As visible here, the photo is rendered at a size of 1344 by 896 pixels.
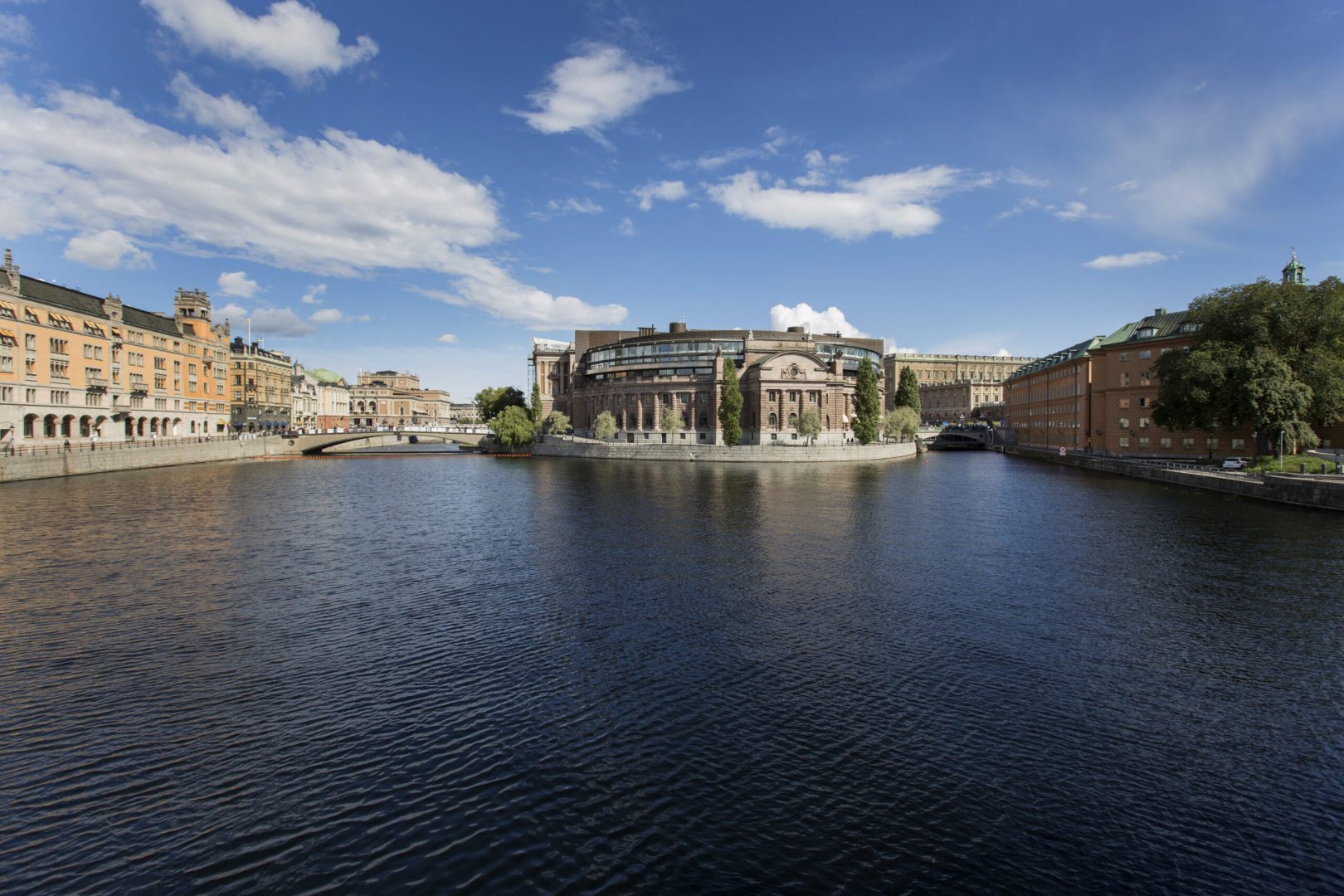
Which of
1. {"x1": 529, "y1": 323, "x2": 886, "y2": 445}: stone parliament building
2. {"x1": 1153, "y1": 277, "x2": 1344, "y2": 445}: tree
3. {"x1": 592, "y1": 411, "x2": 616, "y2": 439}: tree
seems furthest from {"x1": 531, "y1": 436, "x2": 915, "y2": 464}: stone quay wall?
{"x1": 1153, "y1": 277, "x2": 1344, "y2": 445}: tree

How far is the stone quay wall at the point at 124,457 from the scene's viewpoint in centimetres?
7431

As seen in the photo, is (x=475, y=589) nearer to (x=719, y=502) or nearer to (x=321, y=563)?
(x=321, y=563)

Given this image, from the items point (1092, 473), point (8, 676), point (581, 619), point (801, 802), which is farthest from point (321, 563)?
point (1092, 473)

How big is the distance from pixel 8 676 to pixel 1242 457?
4849 inches

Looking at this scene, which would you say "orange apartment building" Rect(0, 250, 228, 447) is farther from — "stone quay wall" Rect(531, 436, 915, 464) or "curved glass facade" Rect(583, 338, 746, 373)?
"curved glass facade" Rect(583, 338, 746, 373)

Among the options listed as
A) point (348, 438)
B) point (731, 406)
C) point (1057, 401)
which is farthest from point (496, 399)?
point (1057, 401)

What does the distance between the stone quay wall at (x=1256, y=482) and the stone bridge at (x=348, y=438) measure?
134m

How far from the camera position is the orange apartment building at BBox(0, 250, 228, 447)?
83.6 metres

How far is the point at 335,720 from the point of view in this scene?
17953 millimetres

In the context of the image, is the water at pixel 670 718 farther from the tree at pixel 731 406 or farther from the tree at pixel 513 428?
the tree at pixel 513 428

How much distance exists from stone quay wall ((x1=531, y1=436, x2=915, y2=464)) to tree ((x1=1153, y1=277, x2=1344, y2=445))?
49683 mm

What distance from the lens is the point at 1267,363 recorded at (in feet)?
242

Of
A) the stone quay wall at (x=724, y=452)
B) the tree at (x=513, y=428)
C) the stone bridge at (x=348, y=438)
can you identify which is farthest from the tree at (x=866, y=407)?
the stone bridge at (x=348, y=438)

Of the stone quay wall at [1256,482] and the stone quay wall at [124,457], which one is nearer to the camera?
the stone quay wall at [1256,482]
